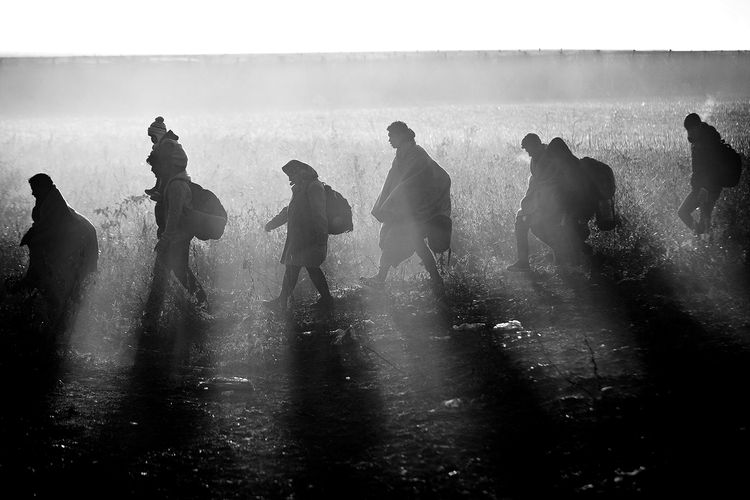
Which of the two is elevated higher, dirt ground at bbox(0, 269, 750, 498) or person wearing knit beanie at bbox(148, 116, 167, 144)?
person wearing knit beanie at bbox(148, 116, 167, 144)

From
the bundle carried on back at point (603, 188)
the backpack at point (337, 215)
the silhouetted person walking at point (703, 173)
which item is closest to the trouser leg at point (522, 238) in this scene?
the bundle carried on back at point (603, 188)

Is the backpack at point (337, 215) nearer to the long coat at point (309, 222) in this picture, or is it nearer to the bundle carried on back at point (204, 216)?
the long coat at point (309, 222)

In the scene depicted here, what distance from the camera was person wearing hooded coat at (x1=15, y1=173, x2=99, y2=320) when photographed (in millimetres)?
7109

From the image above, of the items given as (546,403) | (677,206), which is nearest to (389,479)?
(546,403)

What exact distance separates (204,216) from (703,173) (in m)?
5.51

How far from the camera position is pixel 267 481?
13.5 feet

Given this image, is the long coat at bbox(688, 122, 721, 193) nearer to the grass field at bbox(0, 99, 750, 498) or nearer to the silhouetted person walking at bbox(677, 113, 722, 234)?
the silhouetted person walking at bbox(677, 113, 722, 234)

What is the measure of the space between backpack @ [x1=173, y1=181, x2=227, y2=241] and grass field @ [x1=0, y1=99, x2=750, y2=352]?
0.75 meters

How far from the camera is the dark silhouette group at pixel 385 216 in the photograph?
721 centimetres

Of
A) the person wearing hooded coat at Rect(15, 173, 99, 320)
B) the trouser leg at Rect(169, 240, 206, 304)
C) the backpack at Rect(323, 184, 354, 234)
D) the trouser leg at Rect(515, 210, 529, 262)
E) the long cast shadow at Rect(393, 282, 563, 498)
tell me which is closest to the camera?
the long cast shadow at Rect(393, 282, 563, 498)

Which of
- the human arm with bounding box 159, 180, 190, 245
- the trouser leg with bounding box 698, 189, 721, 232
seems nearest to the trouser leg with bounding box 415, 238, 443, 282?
the human arm with bounding box 159, 180, 190, 245

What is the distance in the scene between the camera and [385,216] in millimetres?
8523

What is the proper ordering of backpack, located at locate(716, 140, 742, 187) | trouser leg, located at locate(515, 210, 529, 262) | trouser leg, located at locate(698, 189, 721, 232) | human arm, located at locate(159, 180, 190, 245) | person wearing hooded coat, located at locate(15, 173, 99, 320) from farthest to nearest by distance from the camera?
trouser leg, located at locate(698, 189, 721, 232)
backpack, located at locate(716, 140, 742, 187)
trouser leg, located at locate(515, 210, 529, 262)
human arm, located at locate(159, 180, 190, 245)
person wearing hooded coat, located at locate(15, 173, 99, 320)

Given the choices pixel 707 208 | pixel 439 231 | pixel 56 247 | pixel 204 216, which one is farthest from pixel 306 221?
pixel 707 208
